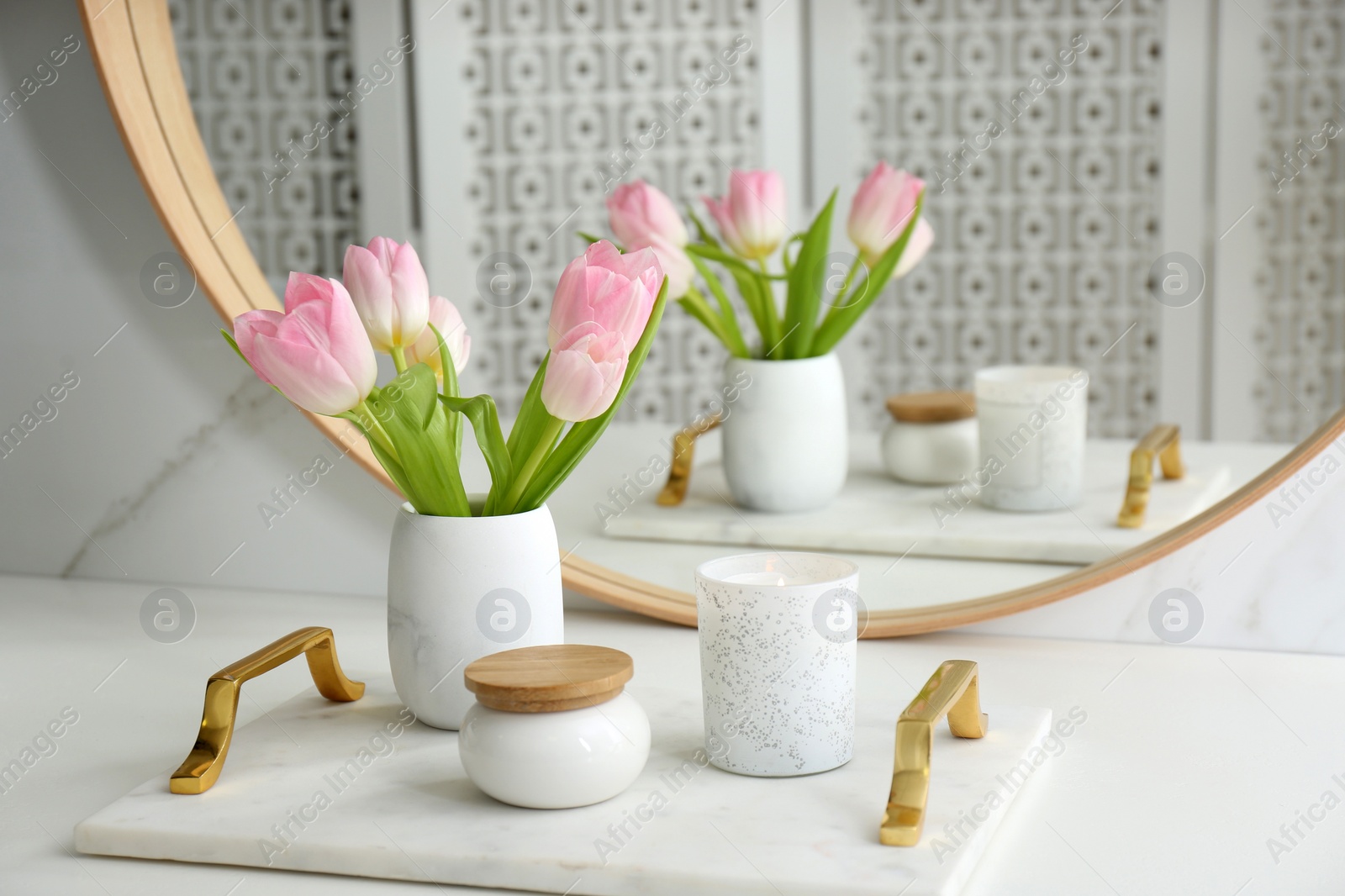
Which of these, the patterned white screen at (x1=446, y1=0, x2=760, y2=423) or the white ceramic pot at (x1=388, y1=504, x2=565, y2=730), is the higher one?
the patterned white screen at (x1=446, y1=0, x2=760, y2=423)

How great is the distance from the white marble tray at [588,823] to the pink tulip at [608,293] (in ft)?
0.48

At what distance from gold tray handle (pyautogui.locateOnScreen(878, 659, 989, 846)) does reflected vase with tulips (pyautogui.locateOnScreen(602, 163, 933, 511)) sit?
0.75 ft

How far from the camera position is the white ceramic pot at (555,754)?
39cm

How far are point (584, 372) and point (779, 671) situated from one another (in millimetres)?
114

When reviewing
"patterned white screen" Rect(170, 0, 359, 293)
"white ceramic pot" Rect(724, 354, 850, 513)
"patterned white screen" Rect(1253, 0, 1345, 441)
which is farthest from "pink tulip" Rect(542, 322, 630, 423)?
"patterned white screen" Rect(170, 0, 359, 293)

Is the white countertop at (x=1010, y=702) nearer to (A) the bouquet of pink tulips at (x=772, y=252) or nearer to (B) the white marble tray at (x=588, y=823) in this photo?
(B) the white marble tray at (x=588, y=823)

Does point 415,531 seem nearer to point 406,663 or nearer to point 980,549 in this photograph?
point 406,663

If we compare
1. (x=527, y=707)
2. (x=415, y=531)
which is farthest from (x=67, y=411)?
(x=527, y=707)

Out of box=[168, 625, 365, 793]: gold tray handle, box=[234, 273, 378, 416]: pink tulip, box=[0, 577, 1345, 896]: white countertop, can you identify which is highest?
box=[234, 273, 378, 416]: pink tulip

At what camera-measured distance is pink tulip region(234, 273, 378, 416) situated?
411 mm

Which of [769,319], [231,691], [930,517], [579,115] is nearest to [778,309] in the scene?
[769,319]

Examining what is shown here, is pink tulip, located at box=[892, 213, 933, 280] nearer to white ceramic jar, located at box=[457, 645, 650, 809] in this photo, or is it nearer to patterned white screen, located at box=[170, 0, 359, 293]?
white ceramic jar, located at box=[457, 645, 650, 809]

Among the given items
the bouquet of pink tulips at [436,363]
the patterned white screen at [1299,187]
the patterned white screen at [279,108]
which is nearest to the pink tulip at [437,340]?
the bouquet of pink tulips at [436,363]

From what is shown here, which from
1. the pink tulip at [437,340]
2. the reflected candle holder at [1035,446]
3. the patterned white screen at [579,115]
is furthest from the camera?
the patterned white screen at [579,115]
